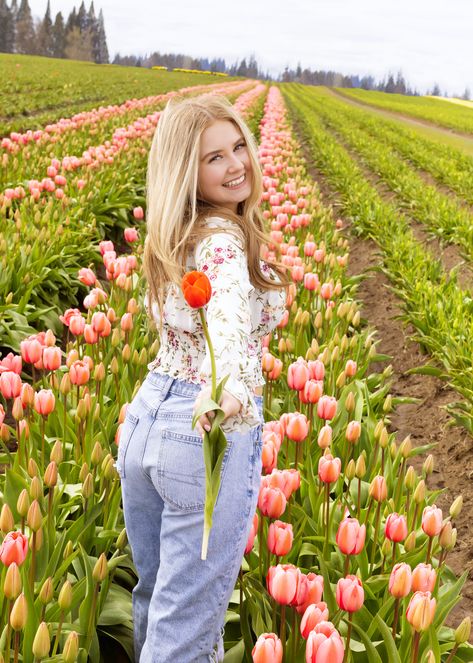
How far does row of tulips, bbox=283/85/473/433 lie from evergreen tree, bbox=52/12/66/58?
9763cm

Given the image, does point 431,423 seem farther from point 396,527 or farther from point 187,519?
point 187,519

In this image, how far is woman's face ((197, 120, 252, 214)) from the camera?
189cm

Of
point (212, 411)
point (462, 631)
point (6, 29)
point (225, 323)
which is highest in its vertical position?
point (6, 29)

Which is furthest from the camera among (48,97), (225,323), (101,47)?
(101,47)

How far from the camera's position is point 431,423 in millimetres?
4391

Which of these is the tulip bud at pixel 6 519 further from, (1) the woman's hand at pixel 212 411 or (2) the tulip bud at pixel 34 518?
(1) the woman's hand at pixel 212 411

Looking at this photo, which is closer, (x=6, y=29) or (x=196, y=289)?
(x=196, y=289)

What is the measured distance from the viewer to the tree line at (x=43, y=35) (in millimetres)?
90312

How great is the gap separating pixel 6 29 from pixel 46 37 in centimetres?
835

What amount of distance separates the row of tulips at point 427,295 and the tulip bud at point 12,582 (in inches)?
112

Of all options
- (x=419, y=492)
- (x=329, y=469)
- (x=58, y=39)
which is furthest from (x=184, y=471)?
(x=58, y=39)

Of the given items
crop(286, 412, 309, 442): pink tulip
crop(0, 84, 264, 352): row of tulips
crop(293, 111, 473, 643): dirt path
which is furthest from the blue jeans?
crop(0, 84, 264, 352): row of tulips

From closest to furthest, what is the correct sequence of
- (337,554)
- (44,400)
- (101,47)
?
(337,554) → (44,400) → (101,47)

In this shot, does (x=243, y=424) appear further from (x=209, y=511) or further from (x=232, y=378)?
(x=209, y=511)
